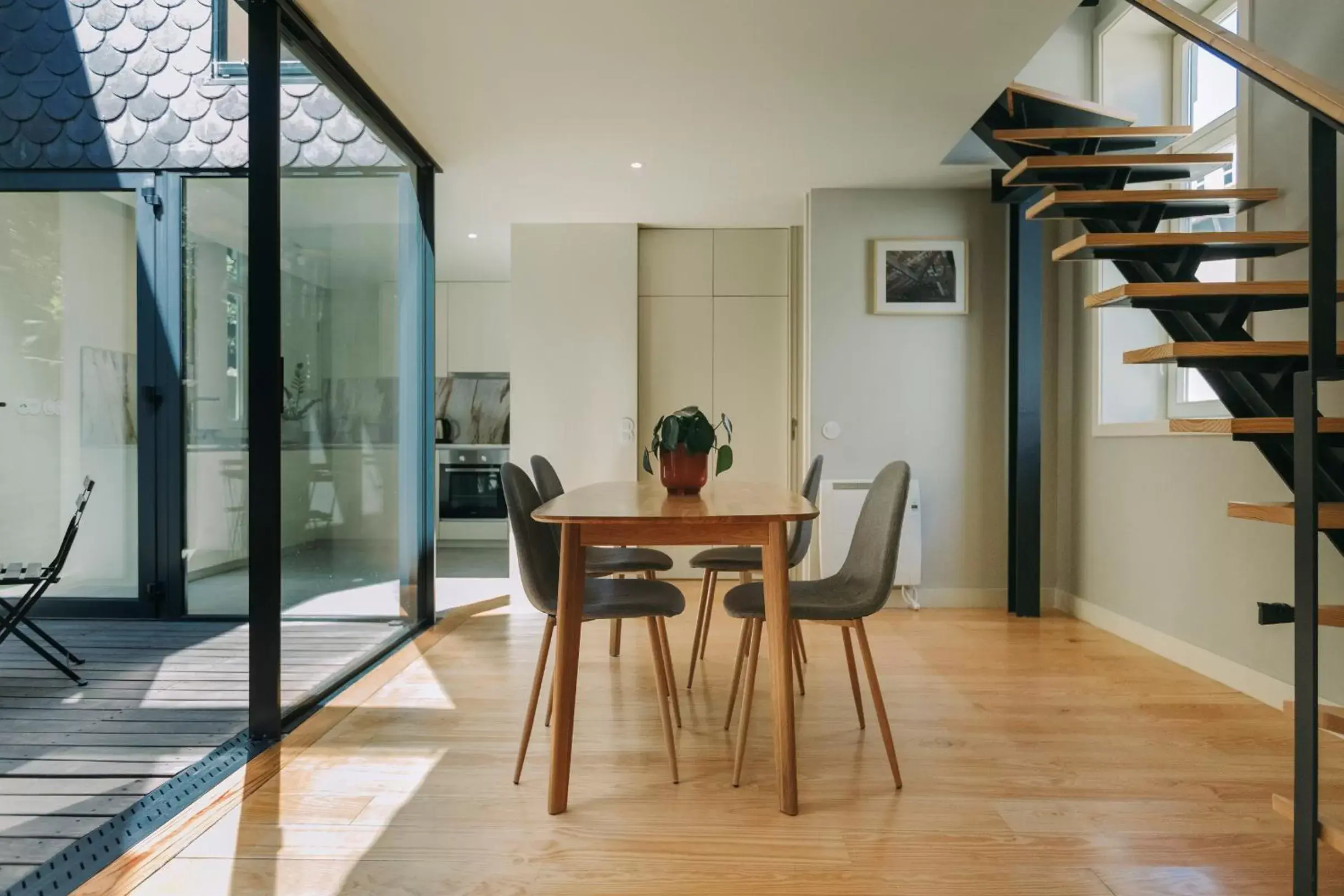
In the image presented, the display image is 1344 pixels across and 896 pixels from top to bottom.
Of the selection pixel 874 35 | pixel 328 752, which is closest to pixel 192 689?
pixel 328 752

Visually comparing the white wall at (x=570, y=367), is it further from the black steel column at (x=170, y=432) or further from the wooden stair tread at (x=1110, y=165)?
the wooden stair tread at (x=1110, y=165)

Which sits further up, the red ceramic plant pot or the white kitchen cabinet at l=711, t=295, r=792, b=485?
the white kitchen cabinet at l=711, t=295, r=792, b=485

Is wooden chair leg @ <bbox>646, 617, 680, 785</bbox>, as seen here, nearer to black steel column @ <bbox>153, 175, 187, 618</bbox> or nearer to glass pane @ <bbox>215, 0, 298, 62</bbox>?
black steel column @ <bbox>153, 175, 187, 618</bbox>

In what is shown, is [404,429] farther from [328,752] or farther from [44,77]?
[44,77]

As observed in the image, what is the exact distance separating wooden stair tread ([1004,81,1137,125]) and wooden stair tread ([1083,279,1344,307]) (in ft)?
4.72

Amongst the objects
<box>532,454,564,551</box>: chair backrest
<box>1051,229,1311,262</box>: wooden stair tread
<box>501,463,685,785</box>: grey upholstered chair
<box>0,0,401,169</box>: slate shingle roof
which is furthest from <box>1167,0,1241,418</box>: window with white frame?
<box>0,0,401,169</box>: slate shingle roof

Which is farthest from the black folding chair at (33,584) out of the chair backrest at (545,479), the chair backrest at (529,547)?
the chair backrest at (529,547)

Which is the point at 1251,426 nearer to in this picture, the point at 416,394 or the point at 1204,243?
the point at 1204,243

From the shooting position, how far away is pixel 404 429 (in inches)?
164

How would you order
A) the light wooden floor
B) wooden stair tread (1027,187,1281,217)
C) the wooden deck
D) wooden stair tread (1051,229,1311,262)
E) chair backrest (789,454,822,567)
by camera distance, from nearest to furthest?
the light wooden floor
the wooden deck
wooden stair tread (1051,229,1311,262)
wooden stair tread (1027,187,1281,217)
chair backrest (789,454,822,567)

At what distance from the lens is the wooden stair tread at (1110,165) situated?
126 inches

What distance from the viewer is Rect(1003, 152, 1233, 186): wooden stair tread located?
10.5 ft

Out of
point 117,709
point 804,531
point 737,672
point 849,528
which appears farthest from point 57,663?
point 849,528

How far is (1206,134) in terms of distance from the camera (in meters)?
3.64
